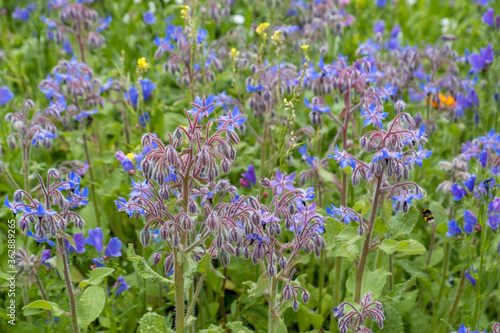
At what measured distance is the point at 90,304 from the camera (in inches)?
105

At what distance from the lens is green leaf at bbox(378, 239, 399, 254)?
239 cm

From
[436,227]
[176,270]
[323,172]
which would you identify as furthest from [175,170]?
[436,227]

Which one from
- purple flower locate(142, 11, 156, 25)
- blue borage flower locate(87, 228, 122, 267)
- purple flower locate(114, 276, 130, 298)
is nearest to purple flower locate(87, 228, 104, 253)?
blue borage flower locate(87, 228, 122, 267)

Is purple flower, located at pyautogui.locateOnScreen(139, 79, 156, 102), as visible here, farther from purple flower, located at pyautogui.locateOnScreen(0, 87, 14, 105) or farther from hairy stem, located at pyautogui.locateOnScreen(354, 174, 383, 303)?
hairy stem, located at pyautogui.locateOnScreen(354, 174, 383, 303)

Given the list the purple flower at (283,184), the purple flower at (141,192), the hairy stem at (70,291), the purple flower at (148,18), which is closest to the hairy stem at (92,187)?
the hairy stem at (70,291)

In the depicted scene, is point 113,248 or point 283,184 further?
point 113,248

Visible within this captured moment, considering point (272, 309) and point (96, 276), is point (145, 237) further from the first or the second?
point (272, 309)

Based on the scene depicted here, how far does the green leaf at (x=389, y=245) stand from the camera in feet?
7.85

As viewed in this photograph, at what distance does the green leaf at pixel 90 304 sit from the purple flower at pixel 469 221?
1720 millimetres

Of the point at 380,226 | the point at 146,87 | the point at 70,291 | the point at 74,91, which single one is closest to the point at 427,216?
the point at 380,226

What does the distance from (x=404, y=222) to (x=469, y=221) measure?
12.7 inches

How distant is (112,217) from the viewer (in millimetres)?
3783

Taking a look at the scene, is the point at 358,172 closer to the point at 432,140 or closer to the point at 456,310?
the point at 456,310

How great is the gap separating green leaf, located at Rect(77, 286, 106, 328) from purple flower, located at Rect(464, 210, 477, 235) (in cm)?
172
